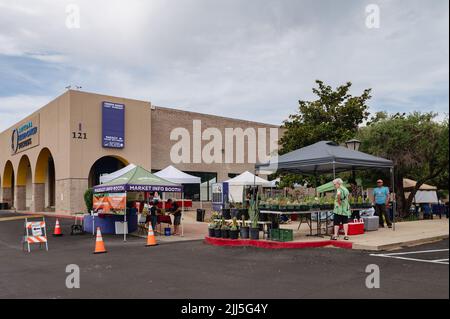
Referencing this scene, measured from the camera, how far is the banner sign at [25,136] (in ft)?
118

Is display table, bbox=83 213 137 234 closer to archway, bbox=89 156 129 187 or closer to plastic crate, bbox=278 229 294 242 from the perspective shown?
plastic crate, bbox=278 229 294 242

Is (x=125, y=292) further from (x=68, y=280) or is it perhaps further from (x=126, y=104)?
(x=126, y=104)

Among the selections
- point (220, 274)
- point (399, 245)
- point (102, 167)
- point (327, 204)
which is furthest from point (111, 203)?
point (102, 167)

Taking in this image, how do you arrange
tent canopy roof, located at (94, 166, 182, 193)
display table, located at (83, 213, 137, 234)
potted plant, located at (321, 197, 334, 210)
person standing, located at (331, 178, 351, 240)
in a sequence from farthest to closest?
1. display table, located at (83, 213, 137, 234)
2. tent canopy roof, located at (94, 166, 182, 193)
3. potted plant, located at (321, 197, 334, 210)
4. person standing, located at (331, 178, 351, 240)

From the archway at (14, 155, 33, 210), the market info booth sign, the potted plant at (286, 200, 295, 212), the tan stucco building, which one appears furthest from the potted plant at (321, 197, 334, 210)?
the archway at (14, 155, 33, 210)

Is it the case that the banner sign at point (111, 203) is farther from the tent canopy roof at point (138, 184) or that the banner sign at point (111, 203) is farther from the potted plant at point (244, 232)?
the potted plant at point (244, 232)

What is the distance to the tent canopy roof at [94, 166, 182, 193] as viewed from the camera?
15.9m

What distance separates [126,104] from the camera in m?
32.9

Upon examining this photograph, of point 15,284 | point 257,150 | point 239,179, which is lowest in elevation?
point 15,284

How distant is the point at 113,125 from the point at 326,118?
14933 millimetres

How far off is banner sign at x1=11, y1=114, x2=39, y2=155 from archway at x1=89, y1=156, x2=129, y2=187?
511cm

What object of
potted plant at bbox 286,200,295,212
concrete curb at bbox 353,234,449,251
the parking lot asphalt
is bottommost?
the parking lot asphalt

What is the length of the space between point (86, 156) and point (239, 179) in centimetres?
1118

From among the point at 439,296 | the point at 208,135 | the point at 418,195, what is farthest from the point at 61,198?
the point at 439,296
